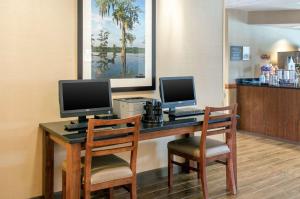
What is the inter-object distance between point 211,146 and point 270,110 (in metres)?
2.98

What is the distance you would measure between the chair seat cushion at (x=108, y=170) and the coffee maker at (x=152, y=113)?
1.58ft

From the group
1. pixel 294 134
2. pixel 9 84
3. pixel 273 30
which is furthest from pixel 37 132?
pixel 273 30

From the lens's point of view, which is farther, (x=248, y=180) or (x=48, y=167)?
(x=248, y=180)

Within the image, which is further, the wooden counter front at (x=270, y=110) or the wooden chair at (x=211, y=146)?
the wooden counter front at (x=270, y=110)

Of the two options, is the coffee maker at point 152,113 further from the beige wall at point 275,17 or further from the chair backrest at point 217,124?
the beige wall at point 275,17

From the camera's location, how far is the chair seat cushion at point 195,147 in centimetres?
308

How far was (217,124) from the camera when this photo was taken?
10.1ft

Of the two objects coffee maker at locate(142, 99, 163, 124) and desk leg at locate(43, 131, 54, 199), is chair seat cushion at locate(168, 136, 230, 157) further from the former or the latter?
desk leg at locate(43, 131, 54, 199)

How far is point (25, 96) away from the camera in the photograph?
9.40ft

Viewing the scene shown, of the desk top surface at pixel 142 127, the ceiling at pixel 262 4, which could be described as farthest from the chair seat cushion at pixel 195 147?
the ceiling at pixel 262 4

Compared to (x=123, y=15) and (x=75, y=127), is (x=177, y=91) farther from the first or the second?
(x=75, y=127)

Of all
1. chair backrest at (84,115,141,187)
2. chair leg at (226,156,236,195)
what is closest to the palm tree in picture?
chair backrest at (84,115,141,187)

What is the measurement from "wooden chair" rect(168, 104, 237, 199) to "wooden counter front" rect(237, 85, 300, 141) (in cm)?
258


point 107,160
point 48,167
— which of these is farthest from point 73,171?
point 48,167
